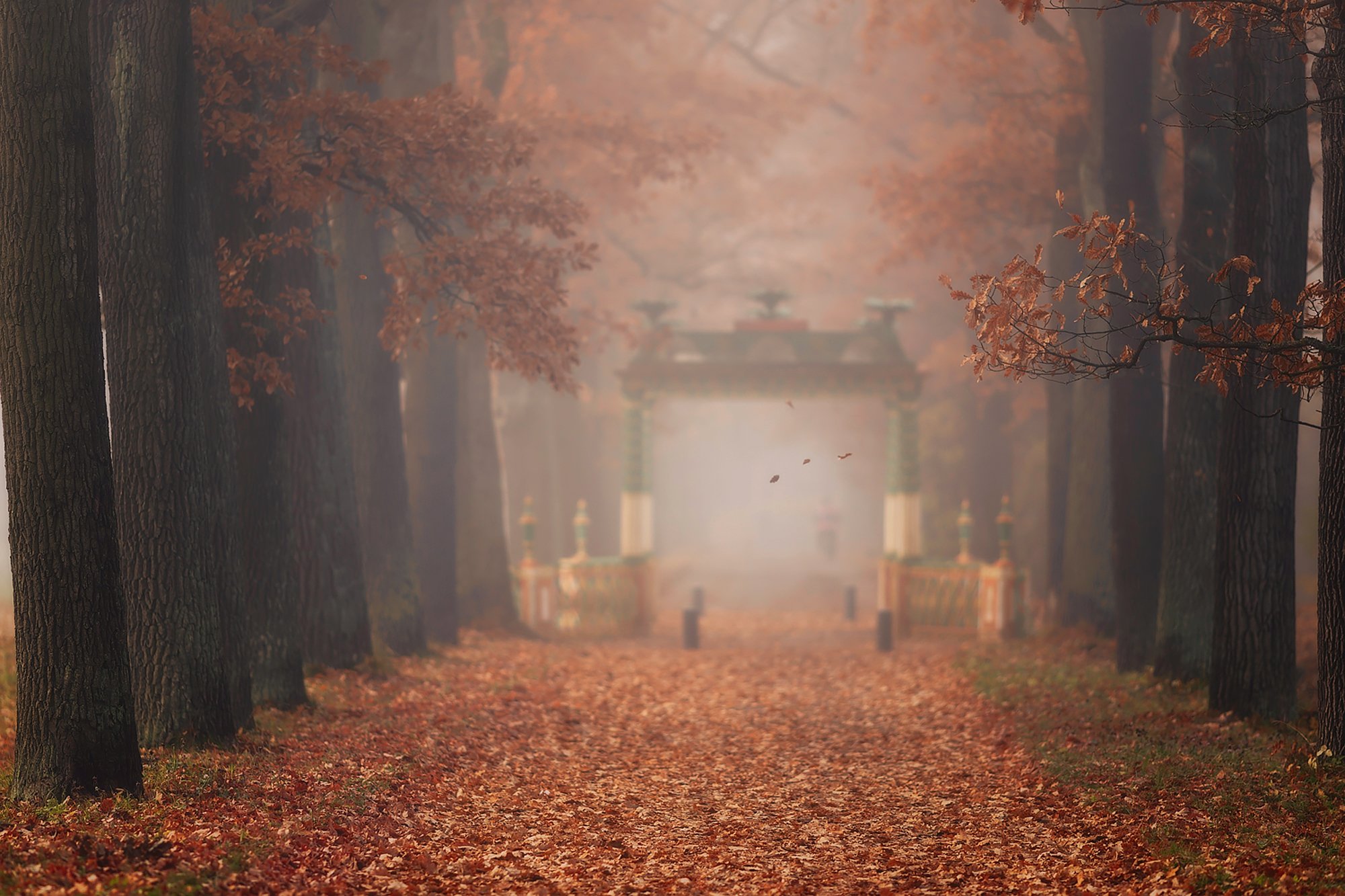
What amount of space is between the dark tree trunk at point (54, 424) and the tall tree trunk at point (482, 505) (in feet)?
32.0

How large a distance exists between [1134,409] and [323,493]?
7.78 meters

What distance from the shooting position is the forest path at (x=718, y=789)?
639cm

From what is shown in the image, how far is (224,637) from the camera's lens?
8.35 meters

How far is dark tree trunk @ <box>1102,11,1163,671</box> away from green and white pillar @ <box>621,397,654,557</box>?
979 cm

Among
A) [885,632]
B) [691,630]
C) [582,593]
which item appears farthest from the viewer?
[582,593]

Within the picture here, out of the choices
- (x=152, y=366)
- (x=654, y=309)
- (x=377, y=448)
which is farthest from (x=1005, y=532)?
(x=152, y=366)

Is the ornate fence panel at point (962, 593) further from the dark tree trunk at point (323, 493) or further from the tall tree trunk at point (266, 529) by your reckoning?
the tall tree trunk at point (266, 529)

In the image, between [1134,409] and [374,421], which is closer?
[1134,409]

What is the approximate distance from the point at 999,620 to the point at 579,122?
9861 mm

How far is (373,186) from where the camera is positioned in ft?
36.1

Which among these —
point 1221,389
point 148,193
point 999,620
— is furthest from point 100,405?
point 999,620

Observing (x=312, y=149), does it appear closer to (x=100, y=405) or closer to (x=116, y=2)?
(x=116, y=2)

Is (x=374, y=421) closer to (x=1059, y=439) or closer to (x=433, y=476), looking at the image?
(x=433, y=476)

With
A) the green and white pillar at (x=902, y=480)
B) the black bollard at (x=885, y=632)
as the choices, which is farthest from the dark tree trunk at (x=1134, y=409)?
the green and white pillar at (x=902, y=480)
